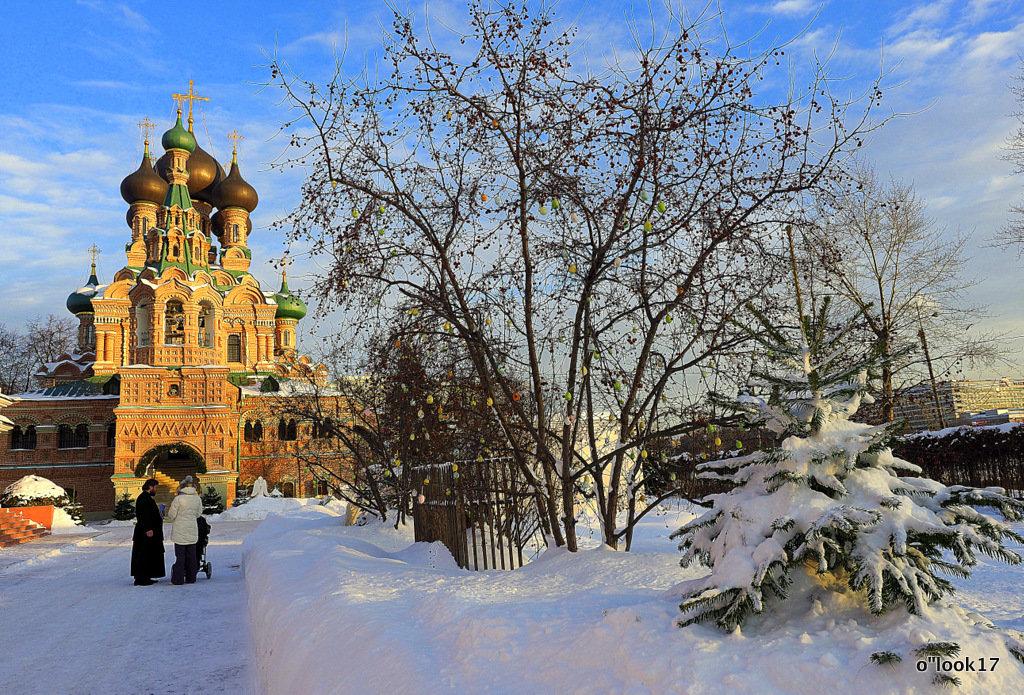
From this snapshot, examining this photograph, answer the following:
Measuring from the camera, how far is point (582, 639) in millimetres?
3254

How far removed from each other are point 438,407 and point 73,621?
495 cm

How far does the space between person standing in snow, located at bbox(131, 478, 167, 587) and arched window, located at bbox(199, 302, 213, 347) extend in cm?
3030

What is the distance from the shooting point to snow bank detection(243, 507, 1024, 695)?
8.77ft

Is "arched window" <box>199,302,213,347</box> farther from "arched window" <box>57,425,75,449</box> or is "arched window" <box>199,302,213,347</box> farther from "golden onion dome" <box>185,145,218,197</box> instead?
"golden onion dome" <box>185,145,218,197</box>

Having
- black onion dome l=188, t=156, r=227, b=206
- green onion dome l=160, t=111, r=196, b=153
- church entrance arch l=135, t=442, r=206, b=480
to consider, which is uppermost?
green onion dome l=160, t=111, r=196, b=153

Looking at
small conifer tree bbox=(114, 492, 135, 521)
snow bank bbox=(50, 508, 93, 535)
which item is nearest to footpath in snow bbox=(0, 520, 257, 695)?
snow bank bbox=(50, 508, 93, 535)

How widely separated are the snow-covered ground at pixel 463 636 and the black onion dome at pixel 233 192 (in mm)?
40125

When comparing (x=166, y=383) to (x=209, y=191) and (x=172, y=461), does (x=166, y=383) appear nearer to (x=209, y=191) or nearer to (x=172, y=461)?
(x=172, y=461)

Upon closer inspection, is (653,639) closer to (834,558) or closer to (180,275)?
(834,558)

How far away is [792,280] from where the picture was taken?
6.39m

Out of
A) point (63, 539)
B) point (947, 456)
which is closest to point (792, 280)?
point (947, 456)

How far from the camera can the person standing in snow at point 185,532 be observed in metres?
10.5

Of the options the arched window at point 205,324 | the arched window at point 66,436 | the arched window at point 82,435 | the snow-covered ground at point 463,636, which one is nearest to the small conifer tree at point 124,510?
the arched window at point 82,435

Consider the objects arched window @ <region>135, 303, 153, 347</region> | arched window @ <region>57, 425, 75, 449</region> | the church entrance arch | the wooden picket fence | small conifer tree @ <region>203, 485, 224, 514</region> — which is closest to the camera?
the wooden picket fence
